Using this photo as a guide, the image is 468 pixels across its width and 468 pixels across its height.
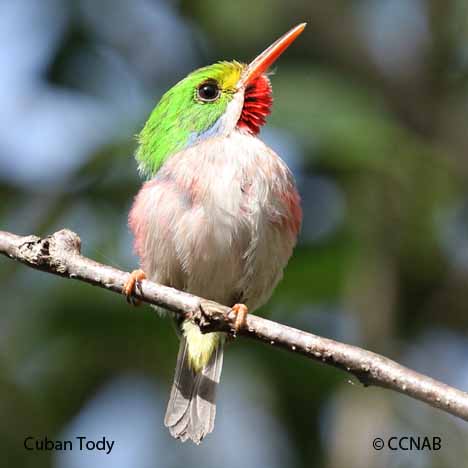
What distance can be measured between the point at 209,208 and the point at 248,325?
0.93 meters

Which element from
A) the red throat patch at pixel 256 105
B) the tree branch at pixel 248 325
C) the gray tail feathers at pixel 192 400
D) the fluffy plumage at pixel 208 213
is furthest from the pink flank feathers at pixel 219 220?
the tree branch at pixel 248 325

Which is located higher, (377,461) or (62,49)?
(62,49)

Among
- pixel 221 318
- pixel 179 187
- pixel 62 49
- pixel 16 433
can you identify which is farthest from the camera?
pixel 62 49

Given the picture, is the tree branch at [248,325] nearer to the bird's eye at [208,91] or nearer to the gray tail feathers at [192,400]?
the gray tail feathers at [192,400]

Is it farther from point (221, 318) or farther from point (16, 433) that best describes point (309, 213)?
point (221, 318)

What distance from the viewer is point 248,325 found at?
→ 3.50 metres

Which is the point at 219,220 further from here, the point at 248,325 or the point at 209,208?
the point at 248,325

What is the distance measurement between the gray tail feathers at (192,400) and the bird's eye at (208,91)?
3.75 ft

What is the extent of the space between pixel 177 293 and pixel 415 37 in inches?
165

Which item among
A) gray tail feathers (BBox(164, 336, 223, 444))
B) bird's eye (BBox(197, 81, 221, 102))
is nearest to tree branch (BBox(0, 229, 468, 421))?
gray tail feathers (BBox(164, 336, 223, 444))

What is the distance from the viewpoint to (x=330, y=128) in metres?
5.68

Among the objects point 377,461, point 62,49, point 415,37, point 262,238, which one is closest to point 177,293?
point 262,238

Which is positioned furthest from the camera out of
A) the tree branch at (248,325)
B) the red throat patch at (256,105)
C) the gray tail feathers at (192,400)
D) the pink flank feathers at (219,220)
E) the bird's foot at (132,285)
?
the red throat patch at (256,105)

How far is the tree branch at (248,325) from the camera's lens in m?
3.13
